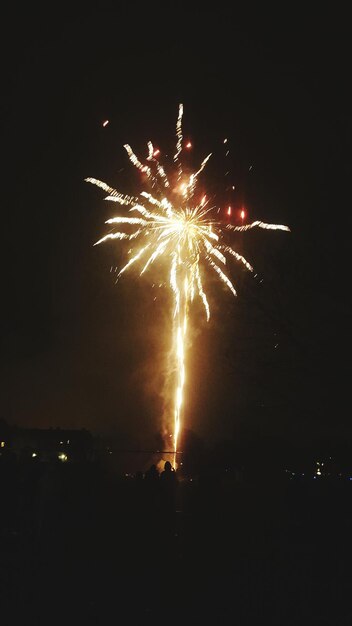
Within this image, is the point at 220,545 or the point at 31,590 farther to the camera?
the point at 220,545

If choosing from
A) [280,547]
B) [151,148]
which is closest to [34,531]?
[280,547]

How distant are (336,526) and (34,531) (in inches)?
176

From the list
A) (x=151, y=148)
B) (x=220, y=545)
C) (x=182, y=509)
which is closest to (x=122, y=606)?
(x=220, y=545)

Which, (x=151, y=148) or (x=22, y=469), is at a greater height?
(x=151, y=148)

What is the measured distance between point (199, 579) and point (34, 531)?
322cm

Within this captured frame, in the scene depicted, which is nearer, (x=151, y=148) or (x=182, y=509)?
(x=182, y=509)

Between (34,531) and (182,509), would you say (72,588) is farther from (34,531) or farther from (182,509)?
(182,509)

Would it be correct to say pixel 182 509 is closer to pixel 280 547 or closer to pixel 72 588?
pixel 280 547

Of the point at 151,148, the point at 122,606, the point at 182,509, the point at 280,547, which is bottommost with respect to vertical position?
the point at 122,606

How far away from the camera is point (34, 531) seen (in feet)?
31.1

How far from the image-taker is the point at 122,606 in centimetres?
621

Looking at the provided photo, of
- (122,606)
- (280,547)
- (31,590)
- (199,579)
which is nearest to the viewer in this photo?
(122,606)

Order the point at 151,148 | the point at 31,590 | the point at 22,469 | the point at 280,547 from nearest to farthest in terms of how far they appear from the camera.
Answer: the point at 31,590 < the point at 280,547 < the point at 22,469 < the point at 151,148

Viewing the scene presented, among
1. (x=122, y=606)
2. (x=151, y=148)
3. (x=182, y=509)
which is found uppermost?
(x=151, y=148)
